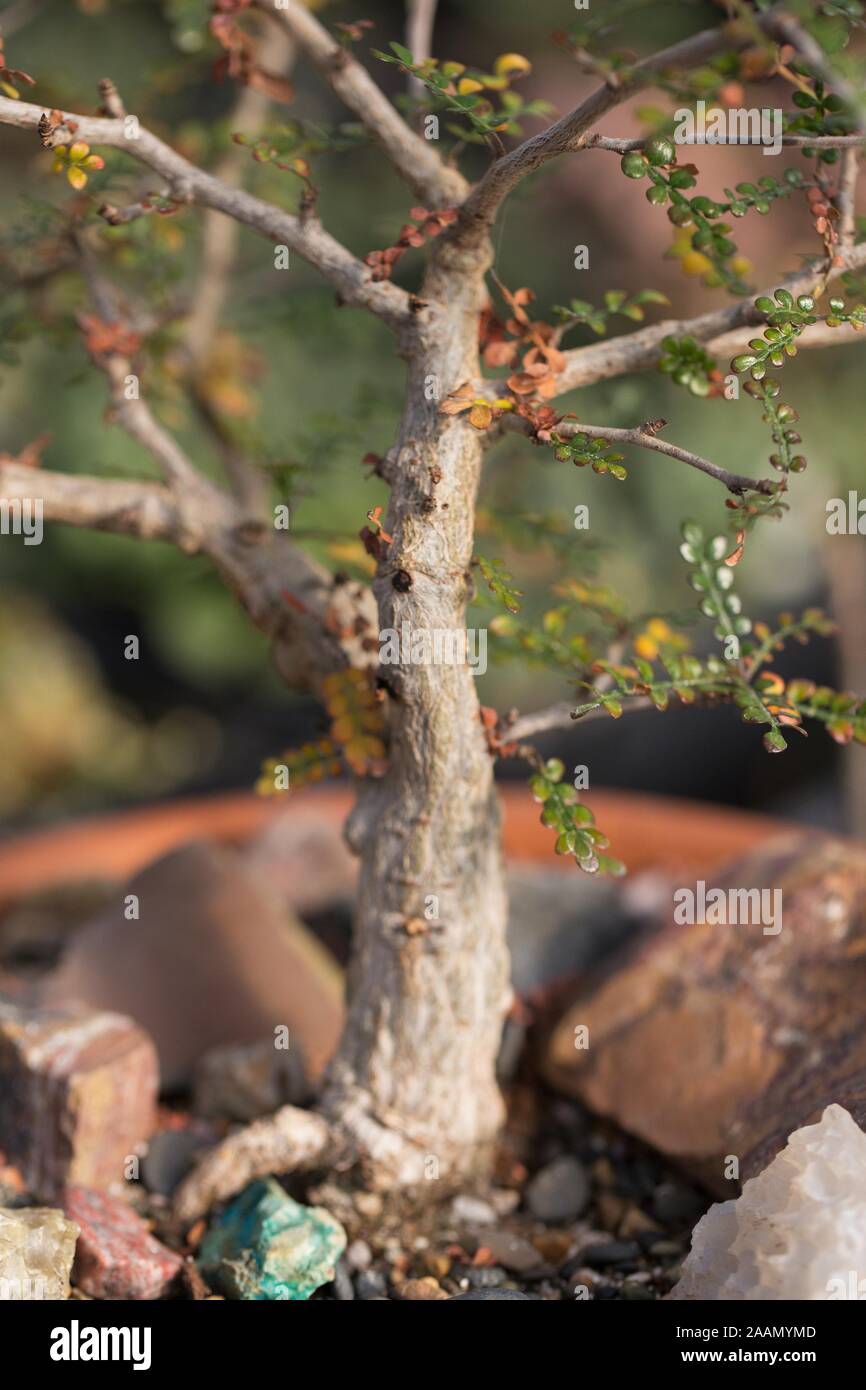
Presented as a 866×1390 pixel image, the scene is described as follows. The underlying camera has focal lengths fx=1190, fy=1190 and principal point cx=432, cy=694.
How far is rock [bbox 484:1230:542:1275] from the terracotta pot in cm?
109

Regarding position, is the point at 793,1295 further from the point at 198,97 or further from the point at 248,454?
the point at 198,97

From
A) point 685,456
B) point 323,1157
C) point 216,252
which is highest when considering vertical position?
point 216,252

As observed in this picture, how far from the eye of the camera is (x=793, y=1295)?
1271 mm

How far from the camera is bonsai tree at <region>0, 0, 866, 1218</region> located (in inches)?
49.4

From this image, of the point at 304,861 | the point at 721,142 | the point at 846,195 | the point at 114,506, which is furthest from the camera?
the point at 304,861

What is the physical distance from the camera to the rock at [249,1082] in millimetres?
1874

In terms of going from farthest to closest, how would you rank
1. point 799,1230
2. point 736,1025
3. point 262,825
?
point 262,825 < point 736,1025 < point 799,1230

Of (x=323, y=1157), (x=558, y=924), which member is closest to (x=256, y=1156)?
(x=323, y=1157)

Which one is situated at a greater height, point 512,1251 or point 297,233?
point 297,233

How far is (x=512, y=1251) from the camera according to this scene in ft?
5.38

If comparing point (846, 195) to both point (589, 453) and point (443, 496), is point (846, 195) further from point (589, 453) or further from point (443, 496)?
point (443, 496)

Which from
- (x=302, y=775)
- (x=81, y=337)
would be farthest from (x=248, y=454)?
(x=302, y=775)

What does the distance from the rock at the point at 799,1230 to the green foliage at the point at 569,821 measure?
0.37 meters

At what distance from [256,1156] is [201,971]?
496 mm
